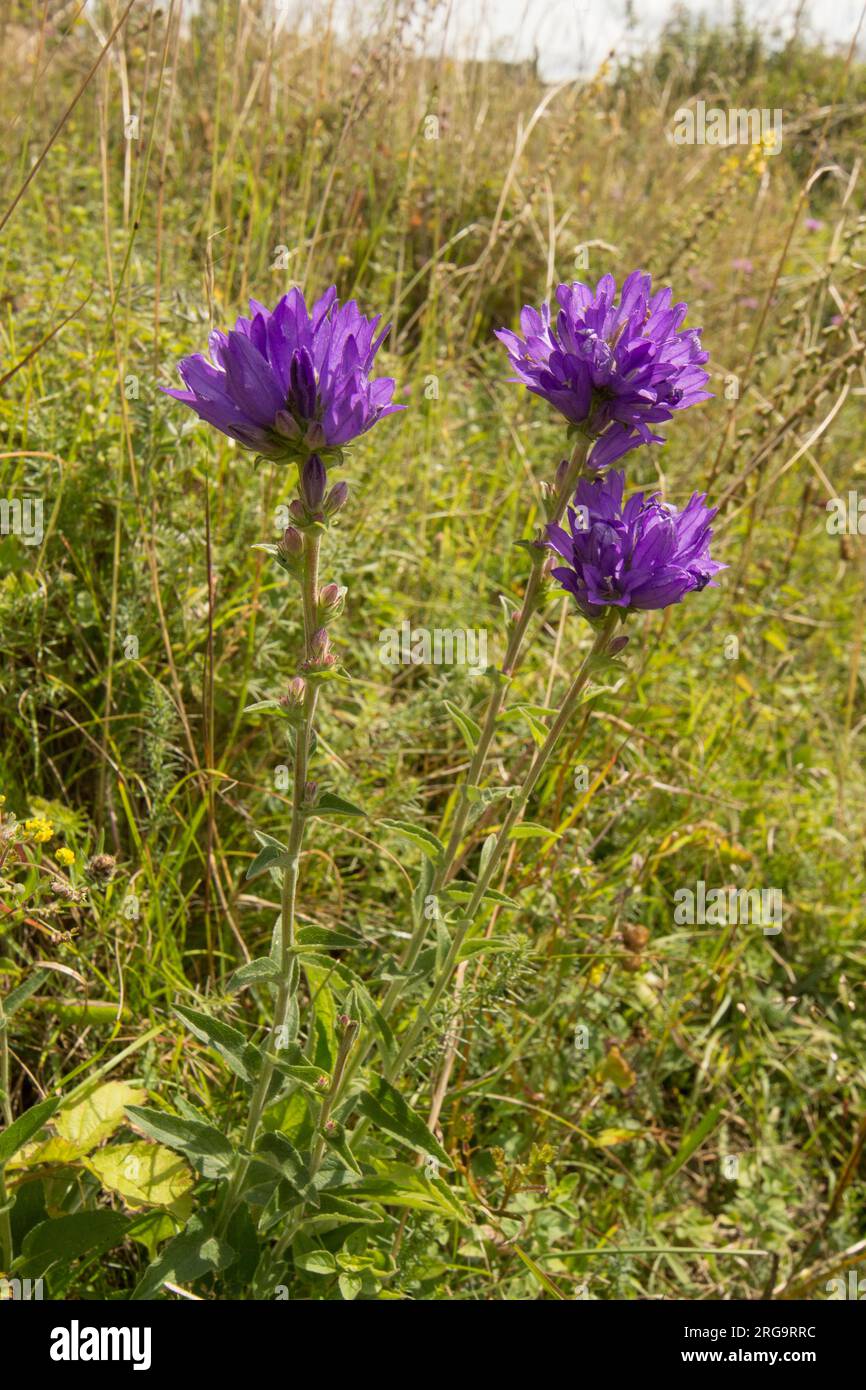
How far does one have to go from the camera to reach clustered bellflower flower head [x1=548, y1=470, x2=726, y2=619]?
1.57 meters

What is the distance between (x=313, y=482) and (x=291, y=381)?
0.43ft

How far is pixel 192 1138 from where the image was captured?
174 centimetres

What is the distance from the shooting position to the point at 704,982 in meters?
2.84

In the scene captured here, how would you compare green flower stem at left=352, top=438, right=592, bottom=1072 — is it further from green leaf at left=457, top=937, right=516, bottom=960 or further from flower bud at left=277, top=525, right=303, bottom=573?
flower bud at left=277, top=525, right=303, bottom=573

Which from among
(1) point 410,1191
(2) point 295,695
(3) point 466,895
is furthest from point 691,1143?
(2) point 295,695

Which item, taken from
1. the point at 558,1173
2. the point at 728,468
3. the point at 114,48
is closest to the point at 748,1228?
the point at 558,1173

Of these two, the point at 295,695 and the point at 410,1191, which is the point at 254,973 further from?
the point at 410,1191

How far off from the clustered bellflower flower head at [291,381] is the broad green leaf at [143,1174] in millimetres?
1304

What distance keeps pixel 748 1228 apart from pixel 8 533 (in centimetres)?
243

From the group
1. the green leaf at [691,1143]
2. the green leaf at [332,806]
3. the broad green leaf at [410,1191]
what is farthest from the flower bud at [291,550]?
the green leaf at [691,1143]

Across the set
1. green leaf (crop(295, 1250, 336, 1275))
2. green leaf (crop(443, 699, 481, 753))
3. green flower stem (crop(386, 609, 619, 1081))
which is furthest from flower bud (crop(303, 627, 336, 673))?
green leaf (crop(295, 1250, 336, 1275))

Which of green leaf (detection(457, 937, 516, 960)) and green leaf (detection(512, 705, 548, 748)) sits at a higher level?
green leaf (detection(512, 705, 548, 748))

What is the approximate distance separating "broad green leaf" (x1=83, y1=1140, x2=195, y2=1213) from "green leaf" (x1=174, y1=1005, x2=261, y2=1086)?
32 centimetres
